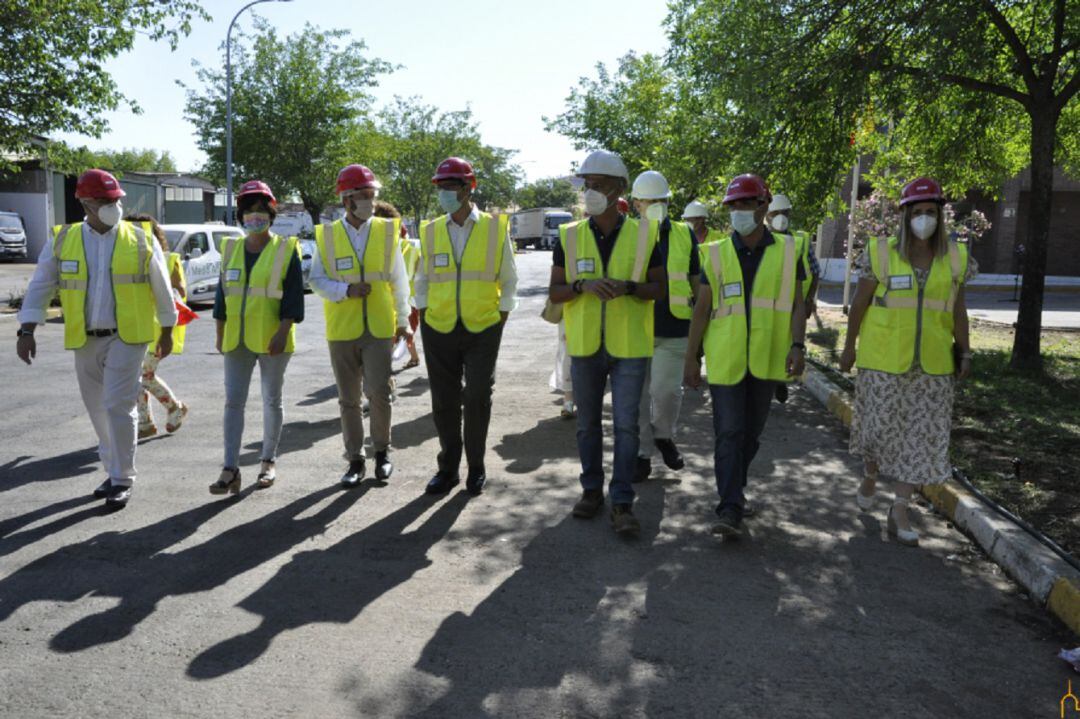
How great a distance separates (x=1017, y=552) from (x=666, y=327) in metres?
2.60

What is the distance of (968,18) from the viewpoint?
988cm

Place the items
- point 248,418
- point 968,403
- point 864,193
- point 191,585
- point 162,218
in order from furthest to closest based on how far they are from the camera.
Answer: point 162,218
point 864,193
point 968,403
point 248,418
point 191,585

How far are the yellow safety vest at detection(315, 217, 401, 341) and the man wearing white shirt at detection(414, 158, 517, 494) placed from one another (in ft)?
0.89

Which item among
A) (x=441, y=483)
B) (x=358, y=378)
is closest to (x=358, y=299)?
(x=358, y=378)

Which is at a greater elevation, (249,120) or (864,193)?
(249,120)

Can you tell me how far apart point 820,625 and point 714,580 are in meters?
0.64

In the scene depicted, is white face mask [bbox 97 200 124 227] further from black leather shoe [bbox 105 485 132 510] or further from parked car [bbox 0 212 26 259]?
parked car [bbox 0 212 26 259]

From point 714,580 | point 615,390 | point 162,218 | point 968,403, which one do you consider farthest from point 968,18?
point 162,218

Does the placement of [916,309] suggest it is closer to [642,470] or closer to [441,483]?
[642,470]

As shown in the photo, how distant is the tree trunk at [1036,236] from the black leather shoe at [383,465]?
28.3 feet

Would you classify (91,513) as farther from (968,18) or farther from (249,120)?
(249,120)

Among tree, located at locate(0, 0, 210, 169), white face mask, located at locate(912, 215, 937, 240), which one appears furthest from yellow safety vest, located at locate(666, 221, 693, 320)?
tree, located at locate(0, 0, 210, 169)

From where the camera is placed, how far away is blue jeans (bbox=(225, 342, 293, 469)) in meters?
6.00

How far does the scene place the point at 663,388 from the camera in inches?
263
